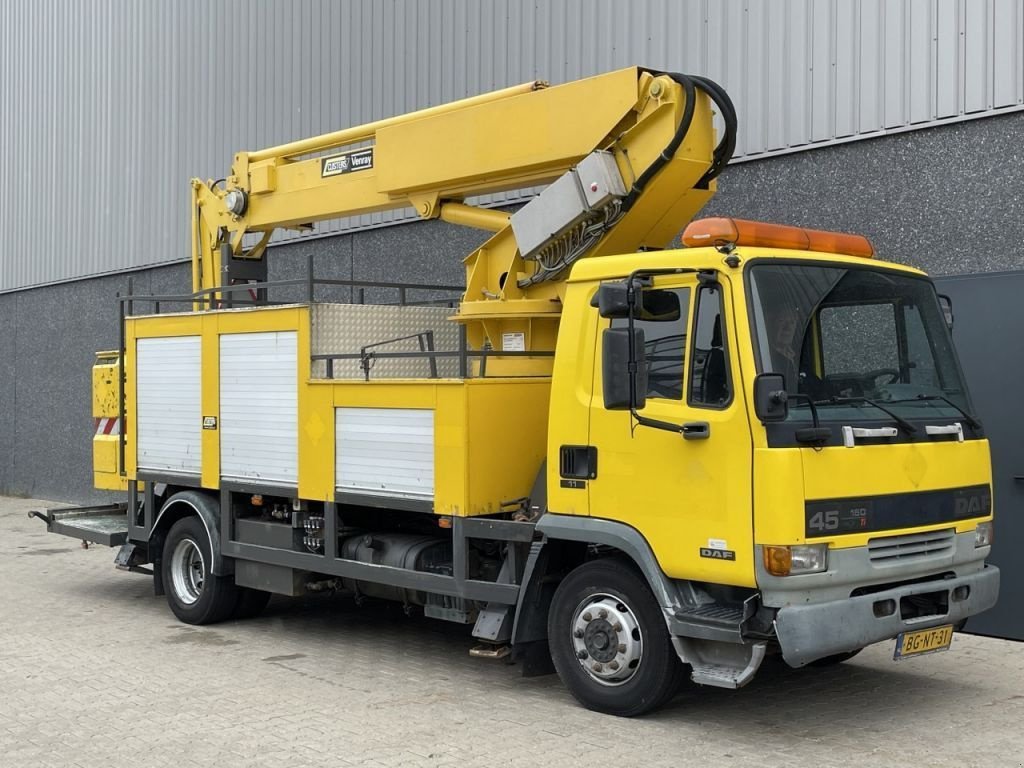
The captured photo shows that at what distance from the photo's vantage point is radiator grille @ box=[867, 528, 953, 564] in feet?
20.0

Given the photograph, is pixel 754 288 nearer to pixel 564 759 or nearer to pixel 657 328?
pixel 657 328

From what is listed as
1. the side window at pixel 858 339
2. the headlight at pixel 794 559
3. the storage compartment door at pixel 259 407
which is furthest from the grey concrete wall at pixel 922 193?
the storage compartment door at pixel 259 407

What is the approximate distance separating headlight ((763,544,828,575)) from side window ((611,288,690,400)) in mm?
942

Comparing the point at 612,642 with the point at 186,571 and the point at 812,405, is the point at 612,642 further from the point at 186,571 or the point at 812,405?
the point at 186,571

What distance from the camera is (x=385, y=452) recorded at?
7.88 metres

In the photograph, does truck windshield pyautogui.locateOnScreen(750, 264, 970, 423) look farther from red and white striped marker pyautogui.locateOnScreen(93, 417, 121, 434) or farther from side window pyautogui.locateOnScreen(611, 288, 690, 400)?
red and white striped marker pyautogui.locateOnScreen(93, 417, 121, 434)

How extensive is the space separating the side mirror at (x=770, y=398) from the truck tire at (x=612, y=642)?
1.25 meters

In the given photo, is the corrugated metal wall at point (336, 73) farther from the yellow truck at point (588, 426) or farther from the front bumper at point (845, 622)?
the front bumper at point (845, 622)

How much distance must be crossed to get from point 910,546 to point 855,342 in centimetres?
111

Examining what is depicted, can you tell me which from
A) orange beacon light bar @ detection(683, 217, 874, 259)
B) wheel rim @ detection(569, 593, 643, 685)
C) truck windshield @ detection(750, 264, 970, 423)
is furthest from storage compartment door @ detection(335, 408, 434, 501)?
truck windshield @ detection(750, 264, 970, 423)

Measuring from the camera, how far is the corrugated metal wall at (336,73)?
9.20 metres

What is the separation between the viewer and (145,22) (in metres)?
18.3

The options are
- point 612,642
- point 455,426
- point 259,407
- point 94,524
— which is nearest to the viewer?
point 612,642

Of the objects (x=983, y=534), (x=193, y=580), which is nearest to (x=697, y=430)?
(x=983, y=534)
